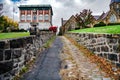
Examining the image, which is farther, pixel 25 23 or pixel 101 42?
pixel 25 23

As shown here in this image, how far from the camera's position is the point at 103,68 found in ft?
37.7

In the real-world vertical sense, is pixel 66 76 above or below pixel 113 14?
below

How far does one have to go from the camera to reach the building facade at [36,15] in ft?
302

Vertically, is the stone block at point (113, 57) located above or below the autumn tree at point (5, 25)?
below

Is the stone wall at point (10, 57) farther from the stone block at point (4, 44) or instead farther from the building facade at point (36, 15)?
the building facade at point (36, 15)

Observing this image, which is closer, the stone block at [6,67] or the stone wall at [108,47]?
the stone block at [6,67]

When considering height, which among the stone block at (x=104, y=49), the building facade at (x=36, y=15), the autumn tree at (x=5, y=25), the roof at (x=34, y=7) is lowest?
the stone block at (x=104, y=49)

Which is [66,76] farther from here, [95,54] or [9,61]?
[95,54]

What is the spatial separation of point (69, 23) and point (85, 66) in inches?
3194

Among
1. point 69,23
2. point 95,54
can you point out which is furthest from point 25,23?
point 95,54

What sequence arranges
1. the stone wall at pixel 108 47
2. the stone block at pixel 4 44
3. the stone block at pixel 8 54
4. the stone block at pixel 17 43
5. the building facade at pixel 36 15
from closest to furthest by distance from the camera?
the stone block at pixel 4 44 → the stone block at pixel 8 54 → the stone block at pixel 17 43 → the stone wall at pixel 108 47 → the building facade at pixel 36 15

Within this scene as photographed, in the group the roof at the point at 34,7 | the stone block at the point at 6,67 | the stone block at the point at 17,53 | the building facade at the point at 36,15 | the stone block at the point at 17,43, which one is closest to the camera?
the stone block at the point at 6,67

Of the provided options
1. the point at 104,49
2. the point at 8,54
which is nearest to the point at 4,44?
the point at 8,54

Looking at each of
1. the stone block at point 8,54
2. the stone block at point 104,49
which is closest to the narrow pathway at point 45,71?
the stone block at point 8,54
